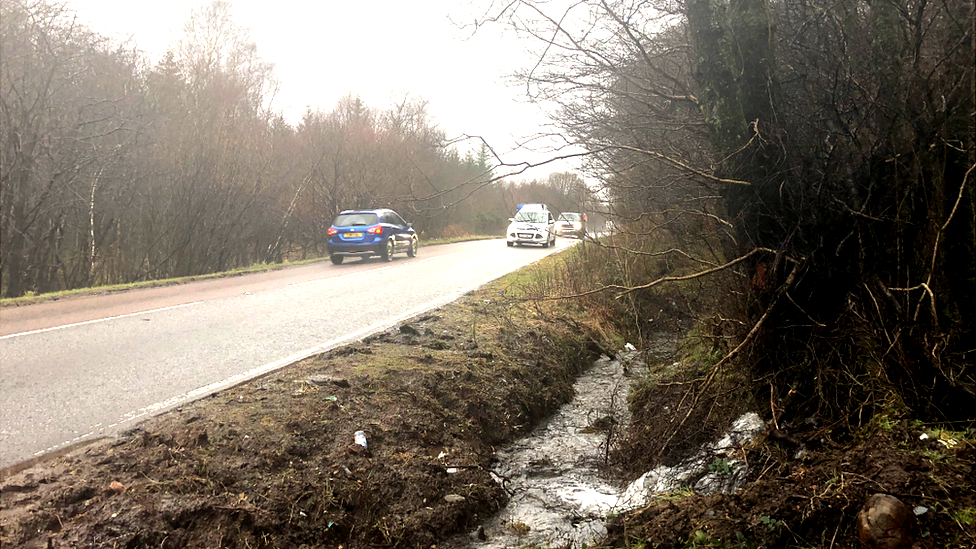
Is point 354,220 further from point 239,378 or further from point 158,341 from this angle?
point 239,378

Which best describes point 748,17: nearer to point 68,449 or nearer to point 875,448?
point 875,448

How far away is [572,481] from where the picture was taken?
4.80 m

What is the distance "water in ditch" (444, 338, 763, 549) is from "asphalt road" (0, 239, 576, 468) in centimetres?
296

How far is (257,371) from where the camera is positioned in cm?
660

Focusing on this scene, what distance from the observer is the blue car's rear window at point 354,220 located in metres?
21.2

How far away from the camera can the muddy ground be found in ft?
9.62

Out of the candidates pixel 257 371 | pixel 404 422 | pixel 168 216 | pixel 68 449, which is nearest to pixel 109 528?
pixel 68 449

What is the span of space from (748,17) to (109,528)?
4.94 meters

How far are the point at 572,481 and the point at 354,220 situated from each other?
17.6 m

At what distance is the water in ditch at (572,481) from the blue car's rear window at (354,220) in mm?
15998

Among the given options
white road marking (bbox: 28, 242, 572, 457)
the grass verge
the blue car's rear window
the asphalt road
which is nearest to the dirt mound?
the grass verge

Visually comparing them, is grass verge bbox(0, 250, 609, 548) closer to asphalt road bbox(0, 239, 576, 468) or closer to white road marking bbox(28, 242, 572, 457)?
white road marking bbox(28, 242, 572, 457)

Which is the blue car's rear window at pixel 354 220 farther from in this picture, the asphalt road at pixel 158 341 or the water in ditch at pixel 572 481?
the water in ditch at pixel 572 481

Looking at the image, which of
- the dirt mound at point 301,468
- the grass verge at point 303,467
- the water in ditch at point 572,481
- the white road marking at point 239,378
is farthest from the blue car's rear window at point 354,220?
the water in ditch at point 572,481
